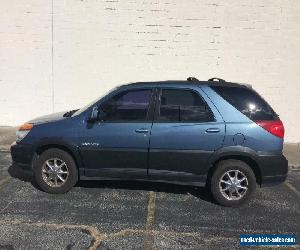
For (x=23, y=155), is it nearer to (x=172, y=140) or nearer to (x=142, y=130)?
(x=142, y=130)

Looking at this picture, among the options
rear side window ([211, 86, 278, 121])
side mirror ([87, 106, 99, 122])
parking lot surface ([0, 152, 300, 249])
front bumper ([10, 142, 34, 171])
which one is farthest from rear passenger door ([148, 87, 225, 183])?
front bumper ([10, 142, 34, 171])

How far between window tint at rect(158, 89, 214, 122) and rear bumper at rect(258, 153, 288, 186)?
3.19ft

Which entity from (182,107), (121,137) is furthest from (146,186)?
(182,107)

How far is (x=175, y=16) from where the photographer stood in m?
10.4

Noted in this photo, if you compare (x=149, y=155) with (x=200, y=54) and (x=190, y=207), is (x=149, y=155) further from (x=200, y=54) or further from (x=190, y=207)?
(x=200, y=54)

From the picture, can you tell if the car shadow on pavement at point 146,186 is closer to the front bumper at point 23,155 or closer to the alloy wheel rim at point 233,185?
the front bumper at point 23,155

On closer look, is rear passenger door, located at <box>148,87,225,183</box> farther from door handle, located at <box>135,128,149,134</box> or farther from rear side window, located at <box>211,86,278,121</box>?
rear side window, located at <box>211,86,278,121</box>

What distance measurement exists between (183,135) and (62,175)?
1.96 metres

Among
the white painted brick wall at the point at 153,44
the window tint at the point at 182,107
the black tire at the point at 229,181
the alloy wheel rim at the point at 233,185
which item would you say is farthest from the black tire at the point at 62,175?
the white painted brick wall at the point at 153,44

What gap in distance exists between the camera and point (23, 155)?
6.31 meters

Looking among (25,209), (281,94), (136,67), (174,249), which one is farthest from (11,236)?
(281,94)

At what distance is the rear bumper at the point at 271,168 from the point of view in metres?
5.80

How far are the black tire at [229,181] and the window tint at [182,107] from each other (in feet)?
2.42

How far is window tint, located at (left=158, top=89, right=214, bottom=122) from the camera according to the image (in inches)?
233
